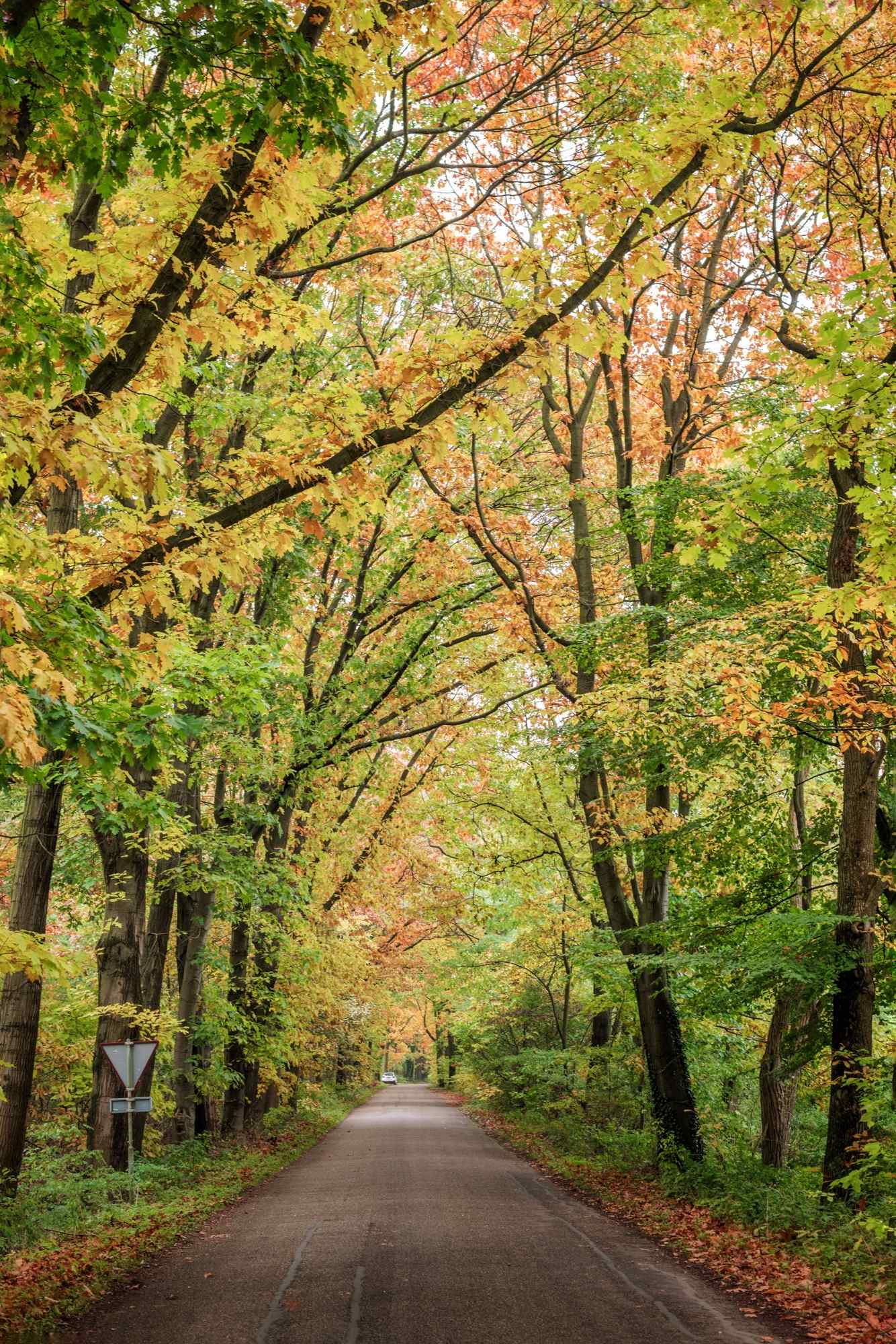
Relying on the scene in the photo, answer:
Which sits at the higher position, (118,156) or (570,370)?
(570,370)

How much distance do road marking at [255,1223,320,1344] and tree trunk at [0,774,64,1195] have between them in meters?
2.83

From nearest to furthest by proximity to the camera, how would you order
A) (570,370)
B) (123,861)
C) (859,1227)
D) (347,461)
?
(347,461)
(859,1227)
(123,861)
(570,370)

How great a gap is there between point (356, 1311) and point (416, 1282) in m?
0.99

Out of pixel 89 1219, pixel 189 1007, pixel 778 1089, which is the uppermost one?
pixel 189 1007

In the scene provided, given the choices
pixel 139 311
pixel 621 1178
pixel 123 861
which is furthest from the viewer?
pixel 621 1178

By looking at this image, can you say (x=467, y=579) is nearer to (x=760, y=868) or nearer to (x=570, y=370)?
(x=570, y=370)

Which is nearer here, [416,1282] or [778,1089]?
[416,1282]

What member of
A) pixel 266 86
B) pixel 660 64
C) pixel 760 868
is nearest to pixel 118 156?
pixel 266 86

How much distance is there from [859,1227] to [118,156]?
967 cm

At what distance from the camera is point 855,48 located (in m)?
9.25

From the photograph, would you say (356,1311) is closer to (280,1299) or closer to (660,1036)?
(280,1299)

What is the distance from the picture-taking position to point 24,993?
31.4 ft

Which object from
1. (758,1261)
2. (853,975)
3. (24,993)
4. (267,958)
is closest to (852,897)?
(853,975)

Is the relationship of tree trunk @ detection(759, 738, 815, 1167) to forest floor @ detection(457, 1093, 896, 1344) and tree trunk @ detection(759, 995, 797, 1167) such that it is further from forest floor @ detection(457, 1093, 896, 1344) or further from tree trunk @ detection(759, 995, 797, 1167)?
forest floor @ detection(457, 1093, 896, 1344)
